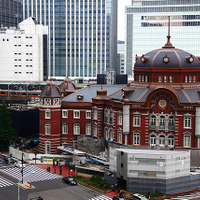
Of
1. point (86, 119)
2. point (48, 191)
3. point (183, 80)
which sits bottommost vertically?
point (48, 191)

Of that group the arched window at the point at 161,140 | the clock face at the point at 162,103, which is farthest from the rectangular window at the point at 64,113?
the arched window at the point at 161,140

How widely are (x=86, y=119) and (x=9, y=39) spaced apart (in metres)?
92.8

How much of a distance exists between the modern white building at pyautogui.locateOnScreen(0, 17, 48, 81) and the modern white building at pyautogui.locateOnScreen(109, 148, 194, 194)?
390 feet

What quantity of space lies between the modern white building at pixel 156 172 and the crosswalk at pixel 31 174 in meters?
15.3

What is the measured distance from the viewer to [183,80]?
99.5 meters

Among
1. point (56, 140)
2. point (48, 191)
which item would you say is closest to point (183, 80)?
point (56, 140)

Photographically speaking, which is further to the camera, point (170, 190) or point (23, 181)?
point (23, 181)

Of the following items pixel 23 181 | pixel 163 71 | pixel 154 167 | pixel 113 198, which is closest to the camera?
pixel 113 198

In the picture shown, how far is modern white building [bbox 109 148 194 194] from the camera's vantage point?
79062mm

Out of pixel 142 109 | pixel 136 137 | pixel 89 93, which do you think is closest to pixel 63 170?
pixel 136 137

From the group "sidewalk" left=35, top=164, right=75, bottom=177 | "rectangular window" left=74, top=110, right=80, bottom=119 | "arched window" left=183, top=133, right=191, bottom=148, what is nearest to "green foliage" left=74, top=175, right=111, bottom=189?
"sidewalk" left=35, top=164, right=75, bottom=177

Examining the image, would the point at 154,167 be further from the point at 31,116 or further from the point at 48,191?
the point at 31,116

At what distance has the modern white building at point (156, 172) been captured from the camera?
79.1m

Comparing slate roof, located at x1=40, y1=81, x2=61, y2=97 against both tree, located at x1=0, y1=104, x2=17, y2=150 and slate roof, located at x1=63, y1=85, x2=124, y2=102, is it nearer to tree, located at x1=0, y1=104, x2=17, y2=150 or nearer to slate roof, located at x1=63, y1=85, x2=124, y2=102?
slate roof, located at x1=63, y1=85, x2=124, y2=102
